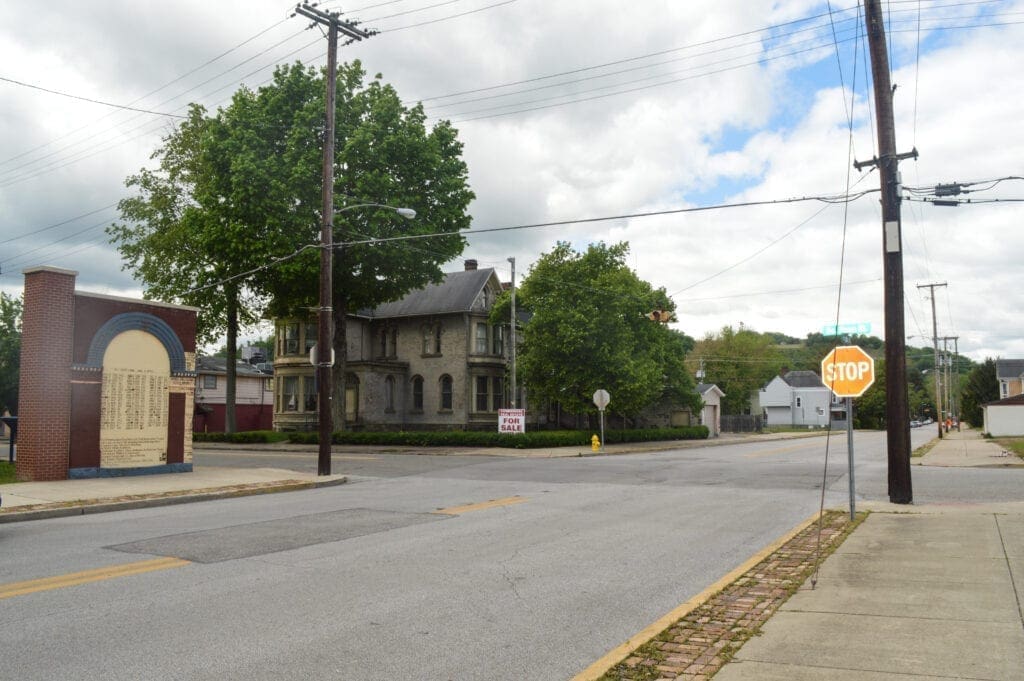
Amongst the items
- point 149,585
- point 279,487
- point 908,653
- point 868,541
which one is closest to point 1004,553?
point 868,541

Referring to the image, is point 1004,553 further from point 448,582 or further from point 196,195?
point 196,195

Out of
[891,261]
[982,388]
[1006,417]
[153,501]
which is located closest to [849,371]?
[891,261]

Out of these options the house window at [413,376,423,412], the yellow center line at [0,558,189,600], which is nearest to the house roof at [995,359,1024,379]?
the house window at [413,376,423,412]

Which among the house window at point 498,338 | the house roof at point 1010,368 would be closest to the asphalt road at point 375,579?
the house window at point 498,338

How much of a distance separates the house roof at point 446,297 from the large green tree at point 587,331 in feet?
14.7

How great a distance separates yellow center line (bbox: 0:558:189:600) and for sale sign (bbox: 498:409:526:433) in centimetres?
2808

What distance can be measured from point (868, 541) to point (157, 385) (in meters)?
17.1

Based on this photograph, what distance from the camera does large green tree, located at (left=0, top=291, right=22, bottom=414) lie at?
56.1 meters

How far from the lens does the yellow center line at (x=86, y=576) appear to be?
740 cm

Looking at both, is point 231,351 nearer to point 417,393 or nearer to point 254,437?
point 254,437

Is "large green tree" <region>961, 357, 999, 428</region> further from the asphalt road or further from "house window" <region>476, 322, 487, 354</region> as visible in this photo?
the asphalt road

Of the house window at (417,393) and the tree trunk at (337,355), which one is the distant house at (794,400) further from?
the tree trunk at (337,355)

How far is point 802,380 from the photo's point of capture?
103 m

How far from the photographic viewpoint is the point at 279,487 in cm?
1812
